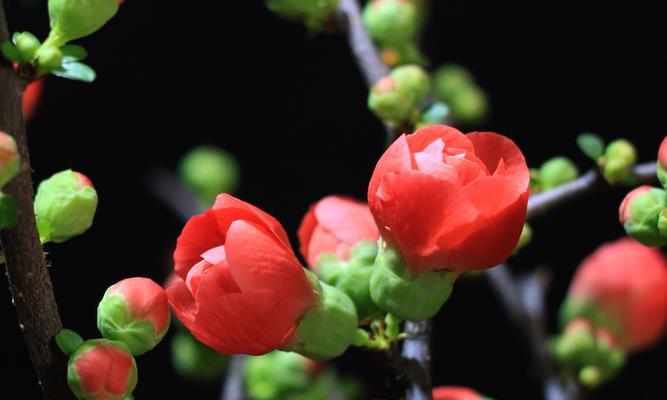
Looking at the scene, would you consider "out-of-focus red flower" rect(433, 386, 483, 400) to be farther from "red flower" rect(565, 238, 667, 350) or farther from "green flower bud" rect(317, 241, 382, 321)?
"red flower" rect(565, 238, 667, 350)

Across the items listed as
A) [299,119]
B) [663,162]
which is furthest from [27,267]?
[299,119]

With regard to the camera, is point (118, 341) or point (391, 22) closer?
point (118, 341)

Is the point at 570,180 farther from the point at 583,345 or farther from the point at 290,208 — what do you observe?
the point at 290,208

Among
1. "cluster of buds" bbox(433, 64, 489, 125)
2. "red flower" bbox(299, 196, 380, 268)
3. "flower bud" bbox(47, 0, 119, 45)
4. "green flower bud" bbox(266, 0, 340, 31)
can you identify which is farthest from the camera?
"cluster of buds" bbox(433, 64, 489, 125)

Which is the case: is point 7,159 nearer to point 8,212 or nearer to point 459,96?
point 8,212

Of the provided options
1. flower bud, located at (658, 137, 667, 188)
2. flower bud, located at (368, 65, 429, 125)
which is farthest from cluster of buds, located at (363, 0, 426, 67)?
flower bud, located at (658, 137, 667, 188)

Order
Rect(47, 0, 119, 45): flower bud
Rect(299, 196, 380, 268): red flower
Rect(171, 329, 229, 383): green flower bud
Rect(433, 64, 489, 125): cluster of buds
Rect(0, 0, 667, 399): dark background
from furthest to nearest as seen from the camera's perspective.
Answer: Rect(0, 0, 667, 399): dark background < Rect(433, 64, 489, 125): cluster of buds < Rect(171, 329, 229, 383): green flower bud < Rect(299, 196, 380, 268): red flower < Rect(47, 0, 119, 45): flower bud

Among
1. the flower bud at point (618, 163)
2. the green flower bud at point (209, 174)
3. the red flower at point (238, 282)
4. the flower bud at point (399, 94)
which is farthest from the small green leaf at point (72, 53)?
the green flower bud at point (209, 174)
